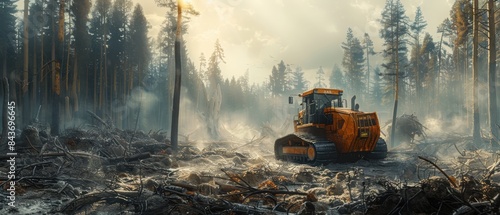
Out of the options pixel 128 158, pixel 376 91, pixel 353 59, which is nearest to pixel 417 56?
pixel 353 59

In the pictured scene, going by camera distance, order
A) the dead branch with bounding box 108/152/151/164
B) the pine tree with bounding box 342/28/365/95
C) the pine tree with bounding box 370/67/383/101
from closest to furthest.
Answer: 1. the dead branch with bounding box 108/152/151/164
2. the pine tree with bounding box 342/28/365/95
3. the pine tree with bounding box 370/67/383/101

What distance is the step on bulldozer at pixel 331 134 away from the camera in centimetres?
1441

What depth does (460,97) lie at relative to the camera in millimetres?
54344

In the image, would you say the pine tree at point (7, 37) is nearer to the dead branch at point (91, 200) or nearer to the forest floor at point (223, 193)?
the forest floor at point (223, 193)

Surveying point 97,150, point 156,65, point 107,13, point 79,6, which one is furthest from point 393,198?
point 156,65

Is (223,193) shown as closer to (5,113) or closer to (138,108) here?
(5,113)

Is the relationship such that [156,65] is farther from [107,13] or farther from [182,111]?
[107,13]

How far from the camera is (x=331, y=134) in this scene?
15477 mm

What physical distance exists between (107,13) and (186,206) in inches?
1648

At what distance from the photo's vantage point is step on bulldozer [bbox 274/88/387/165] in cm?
1441

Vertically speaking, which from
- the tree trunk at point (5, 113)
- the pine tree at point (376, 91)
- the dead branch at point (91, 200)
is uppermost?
the pine tree at point (376, 91)

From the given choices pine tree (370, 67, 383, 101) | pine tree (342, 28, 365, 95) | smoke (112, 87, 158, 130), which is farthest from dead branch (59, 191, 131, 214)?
pine tree (370, 67, 383, 101)

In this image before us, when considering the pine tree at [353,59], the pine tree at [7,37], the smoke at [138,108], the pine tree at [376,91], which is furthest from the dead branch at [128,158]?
the pine tree at [376,91]

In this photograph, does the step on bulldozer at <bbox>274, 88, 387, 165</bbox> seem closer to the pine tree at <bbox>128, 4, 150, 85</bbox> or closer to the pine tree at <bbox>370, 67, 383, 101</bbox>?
the pine tree at <bbox>128, 4, 150, 85</bbox>
